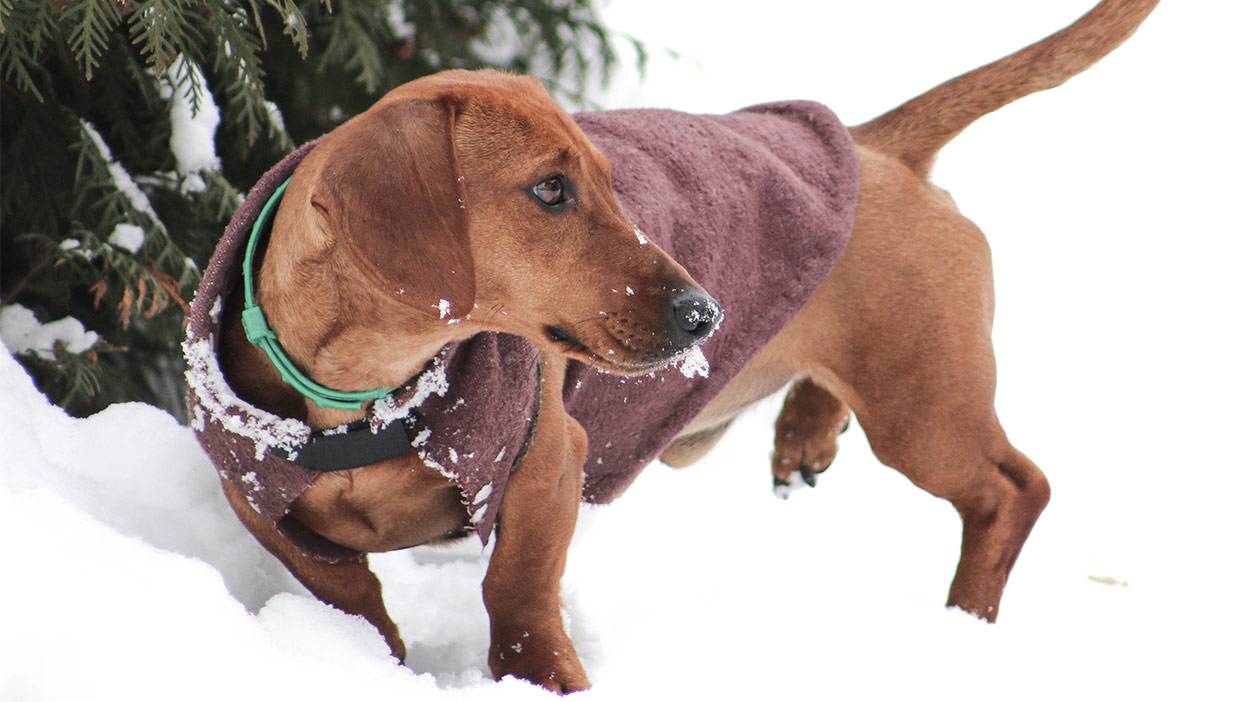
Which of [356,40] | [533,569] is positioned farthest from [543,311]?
[356,40]

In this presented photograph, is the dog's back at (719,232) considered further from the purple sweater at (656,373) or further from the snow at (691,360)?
the snow at (691,360)

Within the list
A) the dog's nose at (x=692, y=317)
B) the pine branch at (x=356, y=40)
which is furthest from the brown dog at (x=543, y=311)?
the pine branch at (x=356, y=40)

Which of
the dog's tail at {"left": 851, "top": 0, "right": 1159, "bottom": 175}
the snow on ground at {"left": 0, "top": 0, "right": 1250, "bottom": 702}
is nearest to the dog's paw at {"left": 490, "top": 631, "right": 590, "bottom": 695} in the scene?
the snow on ground at {"left": 0, "top": 0, "right": 1250, "bottom": 702}

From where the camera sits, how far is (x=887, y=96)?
19.5ft

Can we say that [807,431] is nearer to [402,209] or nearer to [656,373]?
[656,373]

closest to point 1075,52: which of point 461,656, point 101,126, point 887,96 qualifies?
point 461,656

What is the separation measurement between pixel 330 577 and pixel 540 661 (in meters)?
0.45

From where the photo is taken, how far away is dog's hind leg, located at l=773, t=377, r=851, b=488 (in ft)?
11.6

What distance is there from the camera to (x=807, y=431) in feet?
11.8

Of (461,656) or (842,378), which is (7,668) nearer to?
(461,656)

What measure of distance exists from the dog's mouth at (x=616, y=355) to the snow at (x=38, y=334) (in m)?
1.44

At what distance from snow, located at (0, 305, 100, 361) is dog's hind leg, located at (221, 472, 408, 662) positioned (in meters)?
0.80

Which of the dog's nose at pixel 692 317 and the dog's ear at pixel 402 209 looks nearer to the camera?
the dog's ear at pixel 402 209

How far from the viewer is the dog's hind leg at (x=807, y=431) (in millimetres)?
3541
